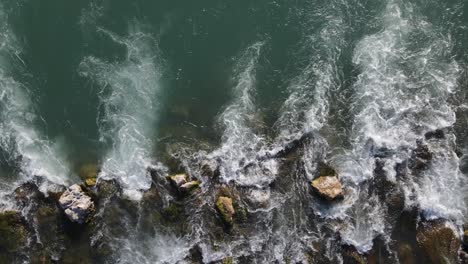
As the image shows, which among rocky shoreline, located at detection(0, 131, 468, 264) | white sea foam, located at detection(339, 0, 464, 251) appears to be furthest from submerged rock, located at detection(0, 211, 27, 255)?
white sea foam, located at detection(339, 0, 464, 251)

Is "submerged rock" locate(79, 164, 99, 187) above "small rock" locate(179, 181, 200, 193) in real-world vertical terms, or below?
above

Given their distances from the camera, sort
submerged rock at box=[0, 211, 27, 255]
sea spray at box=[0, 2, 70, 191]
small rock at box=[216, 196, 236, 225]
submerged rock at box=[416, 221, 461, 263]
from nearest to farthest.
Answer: submerged rock at box=[416, 221, 461, 263]
small rock at box=[216, 196, 236, 225]
submerged rock at box=[0, 211, 27, 255]
sea spray at box=[0, 2, 70, 191]

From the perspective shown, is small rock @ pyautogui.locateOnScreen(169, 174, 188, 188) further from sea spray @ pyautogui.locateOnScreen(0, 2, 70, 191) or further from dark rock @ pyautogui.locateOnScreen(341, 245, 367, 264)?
dark rock @ pyautogui.locateOnScreen(341, 245, 367, 264)

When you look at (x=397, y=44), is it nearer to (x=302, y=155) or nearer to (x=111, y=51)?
(x=302, y=155)

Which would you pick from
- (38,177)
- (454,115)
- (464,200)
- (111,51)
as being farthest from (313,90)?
(38,177)

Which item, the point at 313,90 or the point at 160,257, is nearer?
the point at 160,257
